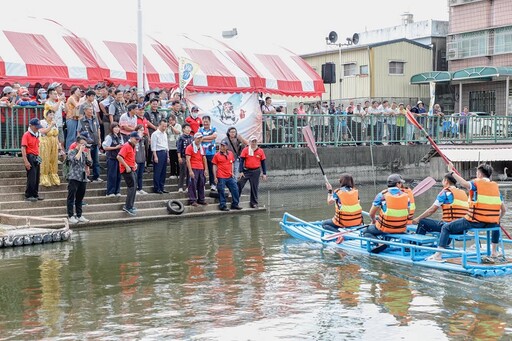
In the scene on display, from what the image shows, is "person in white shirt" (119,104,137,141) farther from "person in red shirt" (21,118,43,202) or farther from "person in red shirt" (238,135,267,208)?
"person in red shirt" (238,135,267,208)

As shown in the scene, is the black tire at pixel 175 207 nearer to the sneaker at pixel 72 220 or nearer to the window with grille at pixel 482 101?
the sneaker at pixel 72 220

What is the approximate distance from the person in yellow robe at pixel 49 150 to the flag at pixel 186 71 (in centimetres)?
513

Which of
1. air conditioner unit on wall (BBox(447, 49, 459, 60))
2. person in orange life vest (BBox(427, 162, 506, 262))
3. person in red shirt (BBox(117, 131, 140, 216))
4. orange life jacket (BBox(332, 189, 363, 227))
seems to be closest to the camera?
person in orange life vest (BBox(427, 162, 506, 262))

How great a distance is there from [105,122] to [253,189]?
13.9 ft

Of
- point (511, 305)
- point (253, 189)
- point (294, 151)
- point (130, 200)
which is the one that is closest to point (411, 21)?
point (294, 151)

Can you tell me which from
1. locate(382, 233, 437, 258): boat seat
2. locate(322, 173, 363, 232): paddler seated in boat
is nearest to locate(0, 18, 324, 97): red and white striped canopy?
locate(322, 173, 363, 232): paddler seated in boat

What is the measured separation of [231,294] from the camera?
1058cm

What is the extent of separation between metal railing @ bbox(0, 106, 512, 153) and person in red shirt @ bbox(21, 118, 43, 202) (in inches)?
386

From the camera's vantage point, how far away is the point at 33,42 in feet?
71.8

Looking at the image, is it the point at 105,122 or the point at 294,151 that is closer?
the point at 105,122

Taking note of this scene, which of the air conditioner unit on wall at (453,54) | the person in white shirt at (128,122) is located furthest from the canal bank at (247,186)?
the air conditioner unit on wall at (453,54)

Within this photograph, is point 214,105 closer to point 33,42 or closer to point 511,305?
point 33,42

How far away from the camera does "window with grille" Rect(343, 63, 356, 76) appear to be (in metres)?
39.9

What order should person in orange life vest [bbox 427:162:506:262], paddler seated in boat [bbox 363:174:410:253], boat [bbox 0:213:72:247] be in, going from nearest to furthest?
→ 1. person in orange life vest [bbox 427:162:506:262]
2. paddler seated in boat [bbox 363:174:410:253]
3. boat [bbox 0:213:72:247]
